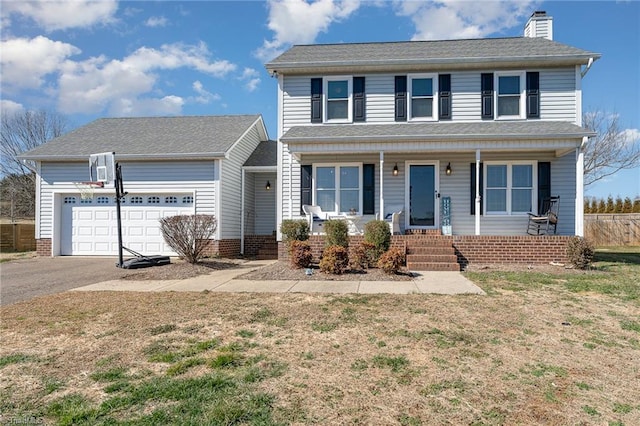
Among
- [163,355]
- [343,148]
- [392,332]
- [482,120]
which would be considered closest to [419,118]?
[482,120]

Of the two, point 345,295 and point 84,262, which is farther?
point 84,262

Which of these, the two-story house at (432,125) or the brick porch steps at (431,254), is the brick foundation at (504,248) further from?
the two-story house at (432,125)

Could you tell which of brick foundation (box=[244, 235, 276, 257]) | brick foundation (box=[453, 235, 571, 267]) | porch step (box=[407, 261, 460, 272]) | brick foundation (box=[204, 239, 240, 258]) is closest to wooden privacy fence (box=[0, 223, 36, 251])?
brick foundation (box=[204, 239, 240, 258])

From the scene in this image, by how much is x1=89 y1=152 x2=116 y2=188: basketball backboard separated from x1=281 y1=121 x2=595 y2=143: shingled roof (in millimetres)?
5344

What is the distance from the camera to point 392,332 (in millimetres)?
4766

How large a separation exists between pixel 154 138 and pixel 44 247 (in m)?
5.65

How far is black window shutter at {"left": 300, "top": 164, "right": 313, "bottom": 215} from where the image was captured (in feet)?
41.0

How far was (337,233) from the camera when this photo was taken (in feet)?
32.9

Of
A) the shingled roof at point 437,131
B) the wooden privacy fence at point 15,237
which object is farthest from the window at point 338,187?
the wooden privacy fence at point 15,237

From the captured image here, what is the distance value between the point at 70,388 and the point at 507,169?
40.4 ft

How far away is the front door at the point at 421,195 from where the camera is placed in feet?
40.2

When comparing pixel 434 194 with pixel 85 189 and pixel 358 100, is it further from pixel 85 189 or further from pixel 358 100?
pixel 85 189

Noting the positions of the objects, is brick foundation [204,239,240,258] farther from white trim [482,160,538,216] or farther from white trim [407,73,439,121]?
white trim [482,160,538,216]

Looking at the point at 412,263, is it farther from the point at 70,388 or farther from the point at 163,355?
the point at 70,388
